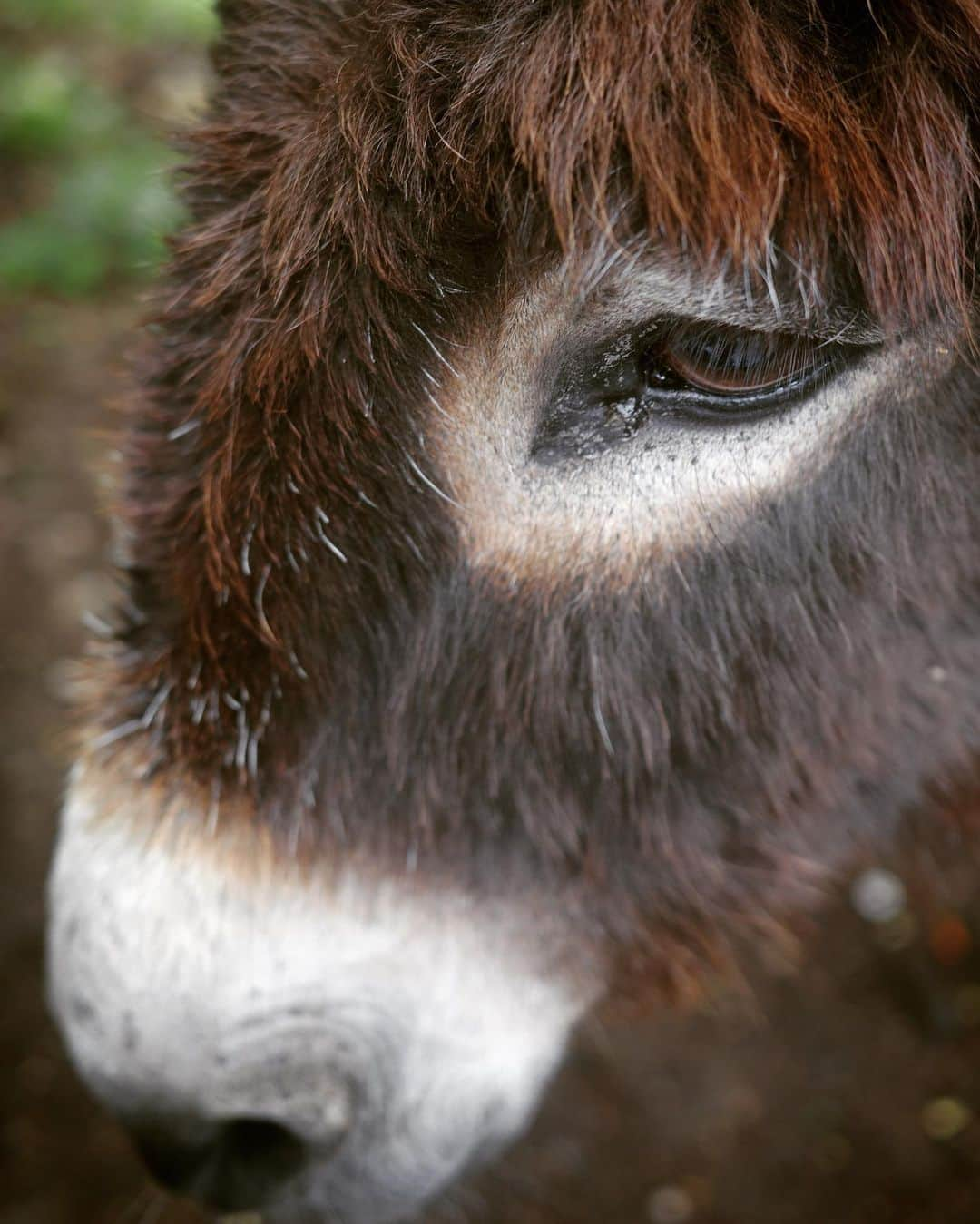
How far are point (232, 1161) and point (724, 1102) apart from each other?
1.80 meters

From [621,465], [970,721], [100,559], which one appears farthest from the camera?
[100,559]

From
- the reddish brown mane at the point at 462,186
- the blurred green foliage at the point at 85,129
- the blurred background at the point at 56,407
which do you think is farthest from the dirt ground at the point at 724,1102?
the blurred green foliage at the point at 85,129

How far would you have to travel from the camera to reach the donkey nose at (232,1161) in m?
1.45

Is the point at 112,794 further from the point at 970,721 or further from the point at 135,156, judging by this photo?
the point at 135,156

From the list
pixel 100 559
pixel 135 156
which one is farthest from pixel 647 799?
pixel 135 156

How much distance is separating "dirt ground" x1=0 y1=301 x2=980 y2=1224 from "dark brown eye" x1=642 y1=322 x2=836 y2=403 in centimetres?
185

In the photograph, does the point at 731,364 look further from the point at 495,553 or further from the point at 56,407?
the point at 56,407

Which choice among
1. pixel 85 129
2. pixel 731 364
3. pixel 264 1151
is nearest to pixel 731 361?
pixel 731 364

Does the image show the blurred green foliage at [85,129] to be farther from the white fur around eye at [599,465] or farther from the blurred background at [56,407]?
the white fur around eye at [599,465]

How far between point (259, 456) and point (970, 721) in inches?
44.5

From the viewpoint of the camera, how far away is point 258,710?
138 centimetres

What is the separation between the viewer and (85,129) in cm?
513

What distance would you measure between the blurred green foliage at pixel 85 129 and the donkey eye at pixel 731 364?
11.0 ft

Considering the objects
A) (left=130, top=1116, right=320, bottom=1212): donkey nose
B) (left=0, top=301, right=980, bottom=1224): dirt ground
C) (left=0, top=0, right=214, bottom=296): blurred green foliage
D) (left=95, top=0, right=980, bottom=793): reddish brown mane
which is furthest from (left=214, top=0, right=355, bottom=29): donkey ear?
(left=0, top=0, right=214, bottom=296): blurred green foliage
